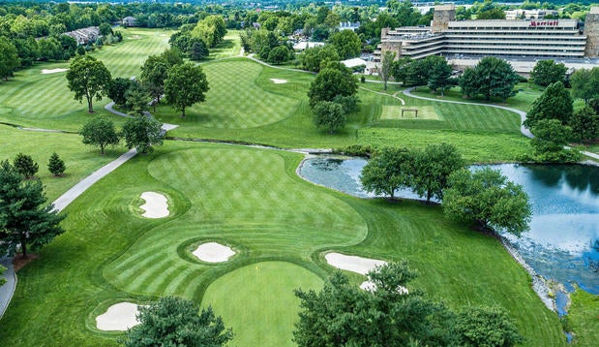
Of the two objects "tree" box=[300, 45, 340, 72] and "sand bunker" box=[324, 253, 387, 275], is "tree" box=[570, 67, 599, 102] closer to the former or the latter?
"tree" box=[300, 45, 340, 72]

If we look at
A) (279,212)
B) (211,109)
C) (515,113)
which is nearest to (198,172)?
(279,212)

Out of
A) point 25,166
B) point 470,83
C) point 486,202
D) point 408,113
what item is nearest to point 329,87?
point 408,113

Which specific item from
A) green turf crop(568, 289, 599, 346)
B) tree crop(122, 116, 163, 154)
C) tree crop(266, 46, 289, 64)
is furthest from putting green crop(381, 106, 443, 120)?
green turf crop(568, 289, 599, 346)

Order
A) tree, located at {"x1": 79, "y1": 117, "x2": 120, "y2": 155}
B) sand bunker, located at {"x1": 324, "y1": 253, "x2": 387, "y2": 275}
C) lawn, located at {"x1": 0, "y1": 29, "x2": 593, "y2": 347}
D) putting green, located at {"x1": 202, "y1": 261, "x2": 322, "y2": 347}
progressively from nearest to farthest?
putting green, located at {"x1": 202, "y1": 261, "x2": 322, "y2": 347}
lawn, located at {"x1": 0, "y1": 29, "x2": 593, "y2": 347}
sand bunker, located at {"x1": 324, "y1": 253, "x2": 387, "y2": 275}
tree, located at {"x1": 79, "y1": 117, "x2": 120, "y2": 155}

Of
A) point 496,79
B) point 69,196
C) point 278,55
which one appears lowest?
point 69,196

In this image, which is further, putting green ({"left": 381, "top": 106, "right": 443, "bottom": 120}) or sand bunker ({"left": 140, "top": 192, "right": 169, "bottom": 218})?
putting green ({"left": 381, "top": 106, "right": 443, "bottom": 120})

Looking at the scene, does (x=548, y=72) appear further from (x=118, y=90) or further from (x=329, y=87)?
(x=118, y=90)

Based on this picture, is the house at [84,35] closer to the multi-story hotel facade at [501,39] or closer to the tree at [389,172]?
the multi-story hotel facade at [501,39]
